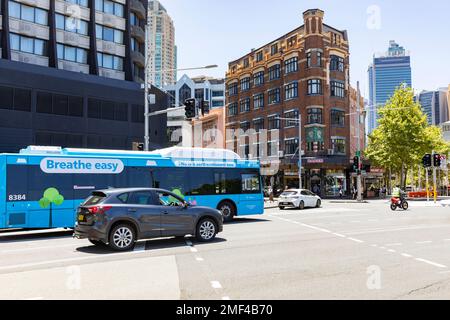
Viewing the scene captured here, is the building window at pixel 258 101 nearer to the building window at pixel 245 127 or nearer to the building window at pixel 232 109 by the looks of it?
the building window at pixel 245 127

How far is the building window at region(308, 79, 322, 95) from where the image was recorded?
47906 millimetres

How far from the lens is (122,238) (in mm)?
10375

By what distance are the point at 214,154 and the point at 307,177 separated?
103ft

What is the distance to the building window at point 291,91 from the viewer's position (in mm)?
50000

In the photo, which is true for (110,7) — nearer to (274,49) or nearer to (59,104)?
(59,104)

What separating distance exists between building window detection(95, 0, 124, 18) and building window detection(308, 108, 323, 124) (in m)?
23.5

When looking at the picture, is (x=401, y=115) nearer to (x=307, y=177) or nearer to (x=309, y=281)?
(x=307, y=177)

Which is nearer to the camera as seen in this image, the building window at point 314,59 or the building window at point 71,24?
the building window at point 71,24

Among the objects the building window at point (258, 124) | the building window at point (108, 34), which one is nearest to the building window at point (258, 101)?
the building window at point (258, 124)

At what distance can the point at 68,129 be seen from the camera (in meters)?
35.9

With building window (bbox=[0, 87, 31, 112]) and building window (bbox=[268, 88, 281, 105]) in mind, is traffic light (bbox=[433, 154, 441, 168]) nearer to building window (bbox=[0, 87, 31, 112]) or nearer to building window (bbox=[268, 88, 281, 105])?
building window (bbox=[268, 88, 281, 105])

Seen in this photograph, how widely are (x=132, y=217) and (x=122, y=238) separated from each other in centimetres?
58

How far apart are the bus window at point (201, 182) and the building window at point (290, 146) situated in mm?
32262

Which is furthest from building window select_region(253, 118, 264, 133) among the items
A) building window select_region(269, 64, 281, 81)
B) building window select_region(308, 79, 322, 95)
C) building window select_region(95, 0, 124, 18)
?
building window select_region(95, 0, 124, 18)
